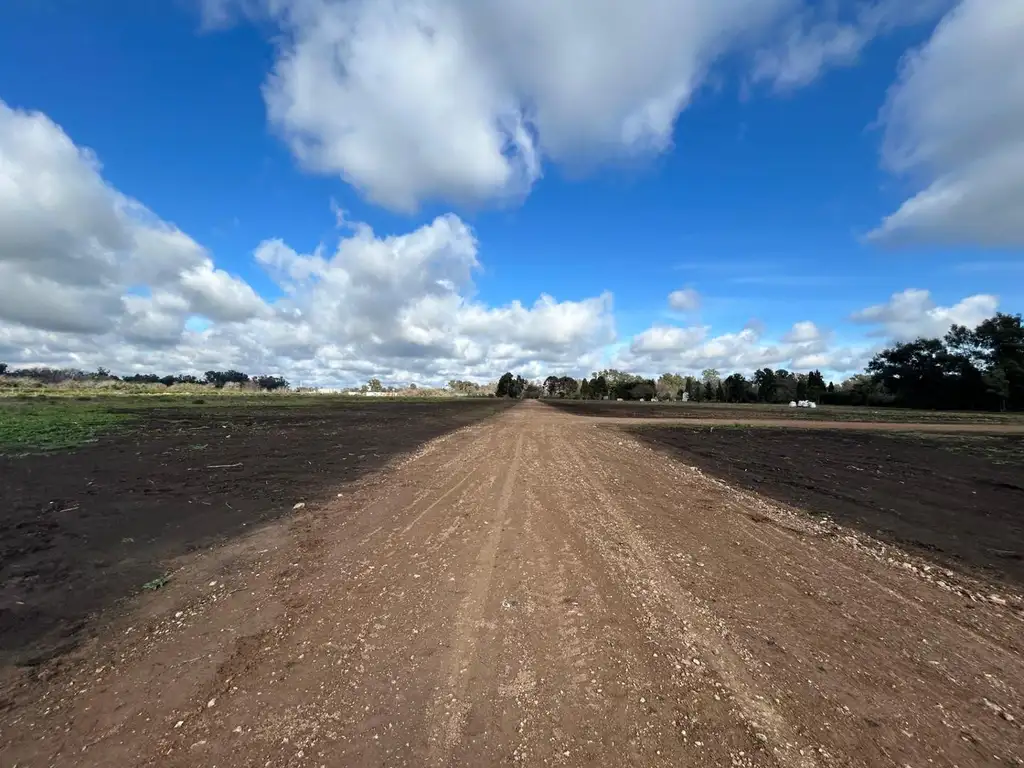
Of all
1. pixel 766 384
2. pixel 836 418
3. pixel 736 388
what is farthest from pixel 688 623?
pixel 736 388

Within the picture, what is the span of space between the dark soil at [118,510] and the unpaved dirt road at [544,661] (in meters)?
0.71

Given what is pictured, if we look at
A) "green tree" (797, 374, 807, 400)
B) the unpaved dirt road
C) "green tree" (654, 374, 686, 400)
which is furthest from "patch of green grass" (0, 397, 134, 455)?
"green tree" (654, 374, 686, 400)

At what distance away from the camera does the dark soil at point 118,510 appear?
5.03 meters

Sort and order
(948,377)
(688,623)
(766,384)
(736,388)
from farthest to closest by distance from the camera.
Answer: (736,388)
(766,384)
(948,377)
(688,623)

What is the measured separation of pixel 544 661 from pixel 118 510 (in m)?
9.21

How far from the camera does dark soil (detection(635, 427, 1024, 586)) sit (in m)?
7.02

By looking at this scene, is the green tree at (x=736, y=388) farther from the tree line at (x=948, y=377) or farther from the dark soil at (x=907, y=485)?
the dark soil at (x=907, y=485)

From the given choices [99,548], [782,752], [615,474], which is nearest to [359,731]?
[782,752]

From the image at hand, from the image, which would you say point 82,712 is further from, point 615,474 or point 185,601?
point 615,474

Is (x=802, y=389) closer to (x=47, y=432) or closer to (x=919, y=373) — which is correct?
(x=919, y=373)

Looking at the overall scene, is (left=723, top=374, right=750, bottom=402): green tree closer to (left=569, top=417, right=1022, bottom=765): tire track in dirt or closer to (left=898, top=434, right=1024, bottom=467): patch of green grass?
(left=898, top=434, right=1024, bottom=467): patch of green grass

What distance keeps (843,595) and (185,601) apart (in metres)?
7.19

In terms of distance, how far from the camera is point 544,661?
→ 3.74 meters

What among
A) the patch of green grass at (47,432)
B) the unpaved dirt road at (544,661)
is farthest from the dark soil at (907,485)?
the patch of green grass at (47,432)
